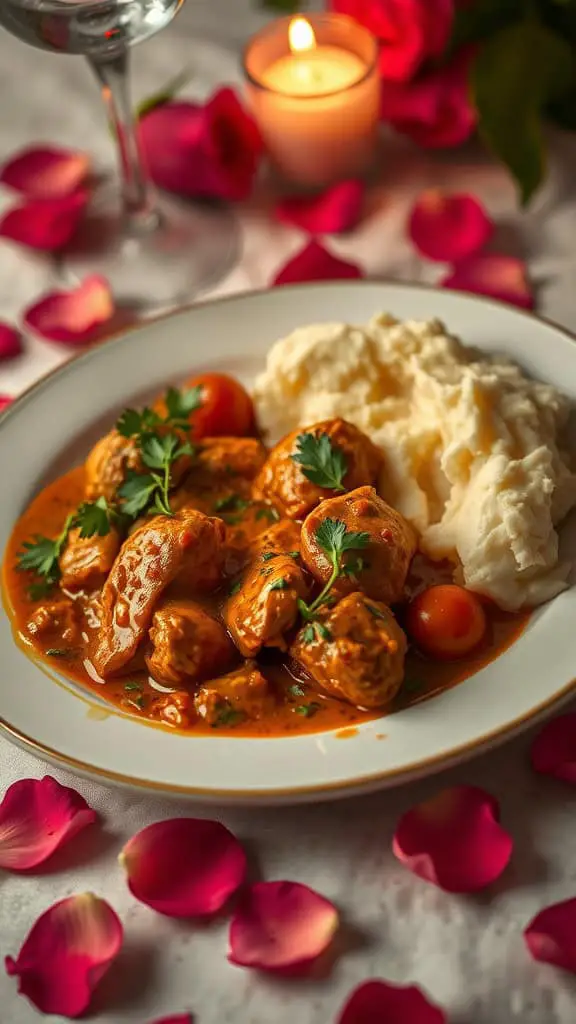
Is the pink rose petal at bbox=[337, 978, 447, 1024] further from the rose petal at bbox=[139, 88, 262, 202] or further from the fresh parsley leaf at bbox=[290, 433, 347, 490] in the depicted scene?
the rose petal at bbox=[139, 88, 262, 202]

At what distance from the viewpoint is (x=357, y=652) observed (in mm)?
3002

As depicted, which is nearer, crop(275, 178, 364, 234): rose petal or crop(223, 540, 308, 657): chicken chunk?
crop(223, 540, 308, 657): chicken chunk

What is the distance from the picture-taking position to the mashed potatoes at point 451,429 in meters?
3.32

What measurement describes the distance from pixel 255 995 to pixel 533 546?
135 centimetres

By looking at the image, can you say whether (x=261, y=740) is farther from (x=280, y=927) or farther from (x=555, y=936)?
(x=555, y=936)

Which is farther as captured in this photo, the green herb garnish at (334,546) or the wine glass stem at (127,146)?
the wine glass stem at (127,146)

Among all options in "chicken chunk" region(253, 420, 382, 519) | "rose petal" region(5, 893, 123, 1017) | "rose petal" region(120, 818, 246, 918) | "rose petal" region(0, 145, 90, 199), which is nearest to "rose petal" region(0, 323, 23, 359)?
"rose petal" region(0, 145, 90, 199)

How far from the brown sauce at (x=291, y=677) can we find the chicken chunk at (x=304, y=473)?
0.14 meters

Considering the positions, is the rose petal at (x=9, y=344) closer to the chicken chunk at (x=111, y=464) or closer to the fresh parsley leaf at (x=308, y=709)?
the chicken chunk at (x=111, y=464)

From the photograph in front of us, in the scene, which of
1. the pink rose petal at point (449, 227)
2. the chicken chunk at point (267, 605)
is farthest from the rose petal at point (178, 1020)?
the pink rose petal at point (449, 227)

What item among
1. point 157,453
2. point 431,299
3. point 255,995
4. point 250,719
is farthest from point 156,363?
point 255,995

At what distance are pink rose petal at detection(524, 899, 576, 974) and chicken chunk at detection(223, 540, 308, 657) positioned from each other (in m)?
0.92

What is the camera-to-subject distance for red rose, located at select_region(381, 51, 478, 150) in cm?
520

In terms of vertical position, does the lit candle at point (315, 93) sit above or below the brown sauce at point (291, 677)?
above
